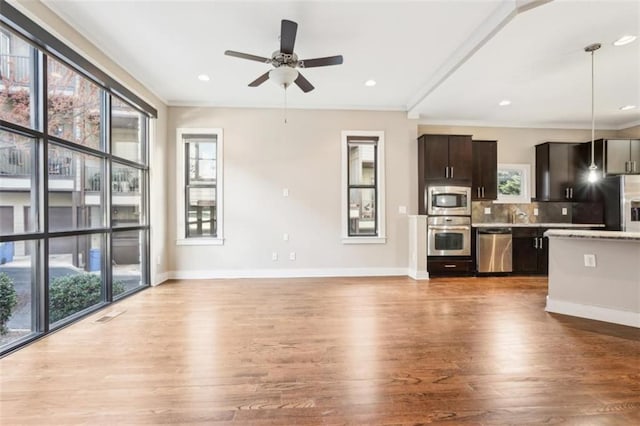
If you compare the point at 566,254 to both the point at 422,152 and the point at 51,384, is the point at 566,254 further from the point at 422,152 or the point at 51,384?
the point at 51,384

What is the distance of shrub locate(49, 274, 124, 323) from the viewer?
9.24 ft

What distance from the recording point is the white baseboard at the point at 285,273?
4914 millimetres

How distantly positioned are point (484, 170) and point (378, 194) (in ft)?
7.03

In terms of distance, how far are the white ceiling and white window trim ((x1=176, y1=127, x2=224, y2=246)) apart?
1.73 feet

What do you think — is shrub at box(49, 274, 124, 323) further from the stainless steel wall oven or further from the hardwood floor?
the stainless steel wall oven

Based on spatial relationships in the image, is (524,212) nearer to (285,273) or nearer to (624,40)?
(624,40)

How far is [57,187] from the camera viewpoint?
280cm

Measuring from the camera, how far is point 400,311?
3.27 m

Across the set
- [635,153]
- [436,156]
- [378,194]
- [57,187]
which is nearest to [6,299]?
[57,187]

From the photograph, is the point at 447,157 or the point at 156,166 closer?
the point at 156,166

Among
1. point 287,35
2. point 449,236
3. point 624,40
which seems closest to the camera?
point 287,35

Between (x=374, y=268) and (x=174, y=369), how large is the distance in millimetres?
3693

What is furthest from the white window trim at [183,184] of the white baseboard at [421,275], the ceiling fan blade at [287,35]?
the white baseboard at [421,275]

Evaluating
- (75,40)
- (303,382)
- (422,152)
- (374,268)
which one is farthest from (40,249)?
(422,152)
